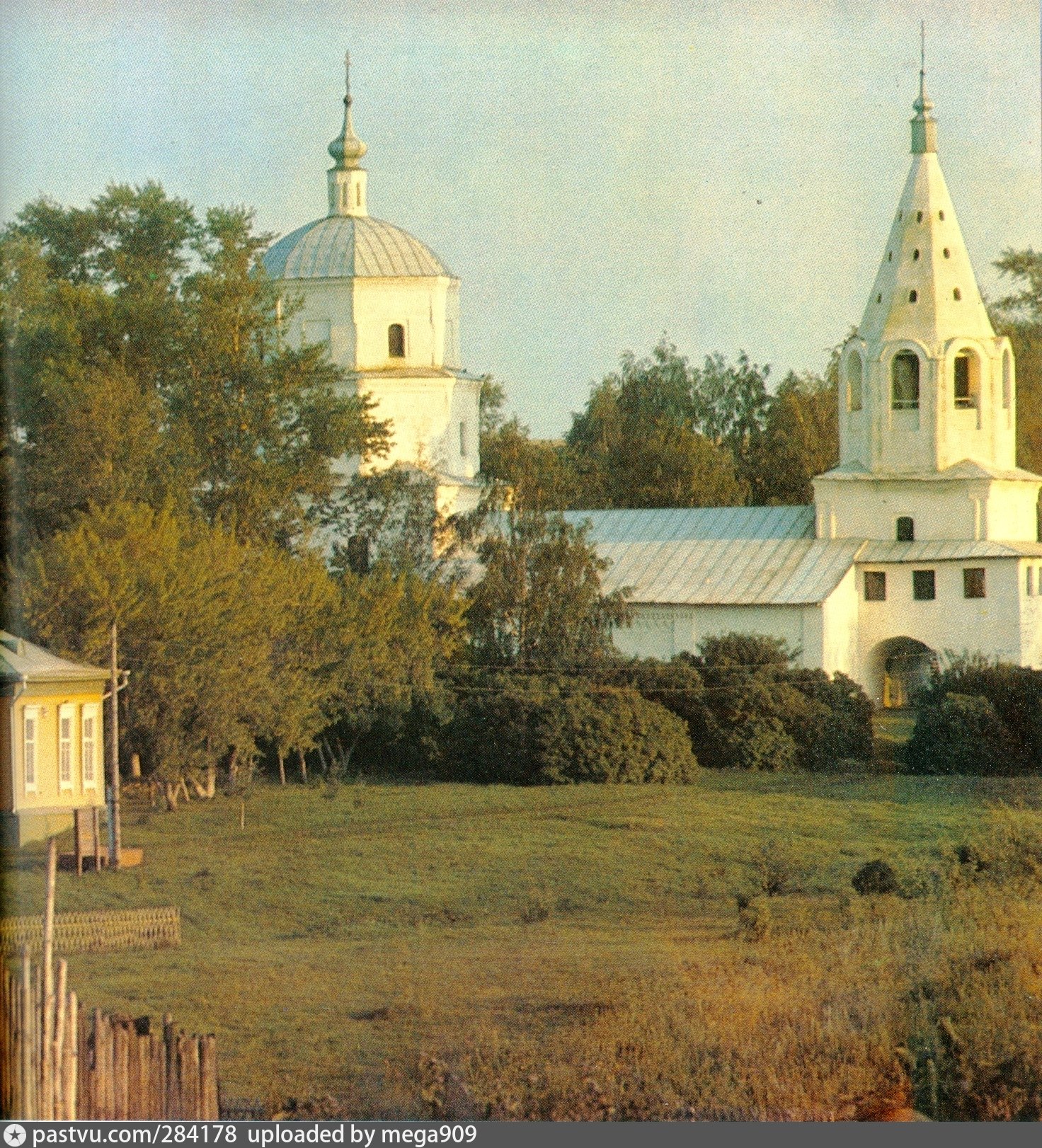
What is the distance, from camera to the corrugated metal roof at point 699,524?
34781 millimetres

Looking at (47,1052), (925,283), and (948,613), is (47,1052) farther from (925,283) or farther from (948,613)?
(925,283)

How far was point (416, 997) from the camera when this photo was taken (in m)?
15.1

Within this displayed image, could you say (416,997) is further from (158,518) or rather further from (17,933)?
(158,518)

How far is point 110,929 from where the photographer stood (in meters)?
17.0

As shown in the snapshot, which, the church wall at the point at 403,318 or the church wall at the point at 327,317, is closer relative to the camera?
the church wall at the point at 403,318

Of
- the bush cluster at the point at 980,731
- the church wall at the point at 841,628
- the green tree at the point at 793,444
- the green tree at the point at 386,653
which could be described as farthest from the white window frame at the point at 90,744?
the green tree at the point at 793,444

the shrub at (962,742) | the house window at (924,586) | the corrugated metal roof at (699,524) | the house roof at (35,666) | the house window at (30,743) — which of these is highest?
the corrugated metal roof at (699,524)

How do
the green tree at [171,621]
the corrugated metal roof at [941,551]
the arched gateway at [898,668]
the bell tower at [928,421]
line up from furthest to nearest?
the bell tower at [928,421] < the corrugated metal roof at [941,551] < the arched gateway at [898,668] < the green tree at [171,621]

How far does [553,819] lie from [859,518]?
40.4 feet

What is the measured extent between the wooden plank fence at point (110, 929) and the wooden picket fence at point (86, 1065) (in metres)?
3.87

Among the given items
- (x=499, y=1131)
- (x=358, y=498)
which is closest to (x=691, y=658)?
(x=358, y=498)

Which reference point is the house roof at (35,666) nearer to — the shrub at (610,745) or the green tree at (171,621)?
the green tree at (171,621)

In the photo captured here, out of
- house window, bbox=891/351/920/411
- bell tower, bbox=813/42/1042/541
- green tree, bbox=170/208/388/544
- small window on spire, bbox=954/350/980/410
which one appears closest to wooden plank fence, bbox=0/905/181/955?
green tree, bbox=170/208/388/544

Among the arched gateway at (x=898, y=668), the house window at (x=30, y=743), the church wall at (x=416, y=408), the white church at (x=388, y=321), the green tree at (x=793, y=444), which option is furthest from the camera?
the green tree at (x=793, y=444)
